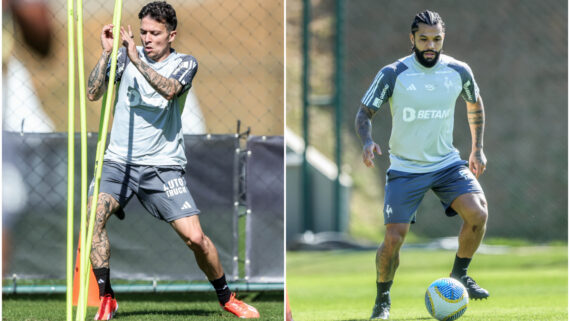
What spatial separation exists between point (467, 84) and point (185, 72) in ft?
5.96

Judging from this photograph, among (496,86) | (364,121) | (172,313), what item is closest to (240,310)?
(172,313)

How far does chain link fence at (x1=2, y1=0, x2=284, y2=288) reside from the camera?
688 cm

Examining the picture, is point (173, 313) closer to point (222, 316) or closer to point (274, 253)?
point (222, 316)

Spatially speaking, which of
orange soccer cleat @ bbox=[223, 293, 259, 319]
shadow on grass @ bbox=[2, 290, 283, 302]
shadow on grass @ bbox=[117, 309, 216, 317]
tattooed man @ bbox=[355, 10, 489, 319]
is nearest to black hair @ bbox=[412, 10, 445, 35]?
tattooed man @ bbox=[355, 10, 489, 319]

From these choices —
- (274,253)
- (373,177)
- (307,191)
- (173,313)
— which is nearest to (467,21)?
(373,177)

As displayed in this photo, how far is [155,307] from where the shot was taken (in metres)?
6.36

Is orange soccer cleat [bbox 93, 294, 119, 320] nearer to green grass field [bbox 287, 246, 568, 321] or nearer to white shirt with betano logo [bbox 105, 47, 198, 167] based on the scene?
white shirt with betano logo [bbox 105, 47, 198, 167]

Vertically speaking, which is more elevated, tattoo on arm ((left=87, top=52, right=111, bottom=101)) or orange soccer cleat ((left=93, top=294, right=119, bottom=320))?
tattoo on arm ((left=87, top=52, right=111, bottom=101))

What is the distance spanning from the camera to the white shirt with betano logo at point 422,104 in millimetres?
5516

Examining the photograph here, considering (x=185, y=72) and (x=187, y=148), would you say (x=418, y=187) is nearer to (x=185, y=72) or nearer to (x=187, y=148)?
(x=185, y=72)

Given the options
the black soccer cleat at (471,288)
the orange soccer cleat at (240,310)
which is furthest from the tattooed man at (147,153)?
the black soccer cleat at (471,288)

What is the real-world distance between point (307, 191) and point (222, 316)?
7.54 m

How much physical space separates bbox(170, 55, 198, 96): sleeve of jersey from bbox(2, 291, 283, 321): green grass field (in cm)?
153

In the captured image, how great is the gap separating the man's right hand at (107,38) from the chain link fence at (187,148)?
189 centimetres
